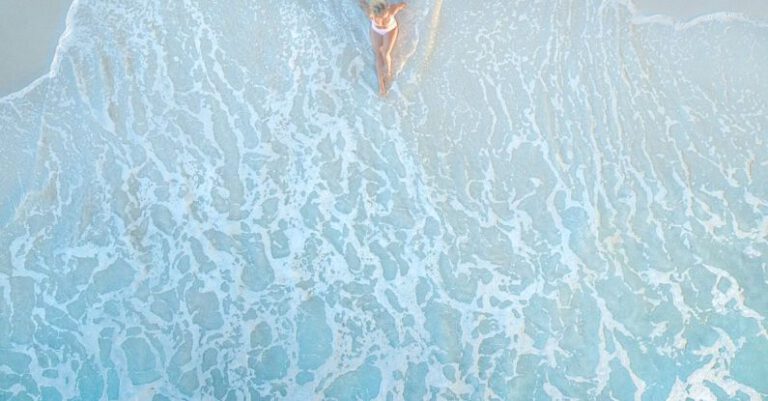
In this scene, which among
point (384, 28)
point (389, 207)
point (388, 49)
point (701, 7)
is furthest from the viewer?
point (701, 7)

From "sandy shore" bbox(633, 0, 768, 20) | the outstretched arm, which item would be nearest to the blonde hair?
the outstretched arm

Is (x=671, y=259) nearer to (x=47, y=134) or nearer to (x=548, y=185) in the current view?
(x=548, y=185)

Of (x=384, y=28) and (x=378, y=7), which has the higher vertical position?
(x=378, y=7)

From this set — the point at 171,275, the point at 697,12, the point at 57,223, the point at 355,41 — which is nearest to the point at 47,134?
the point at 57,223

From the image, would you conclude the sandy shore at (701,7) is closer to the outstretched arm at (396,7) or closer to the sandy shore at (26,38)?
the outstretched arm at (396,7)

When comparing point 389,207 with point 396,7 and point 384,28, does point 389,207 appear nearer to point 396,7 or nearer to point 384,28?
point 384,28

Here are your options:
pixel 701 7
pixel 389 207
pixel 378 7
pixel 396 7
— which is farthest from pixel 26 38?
pixel 701 7

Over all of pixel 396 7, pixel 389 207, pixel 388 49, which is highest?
pixel 396 7
